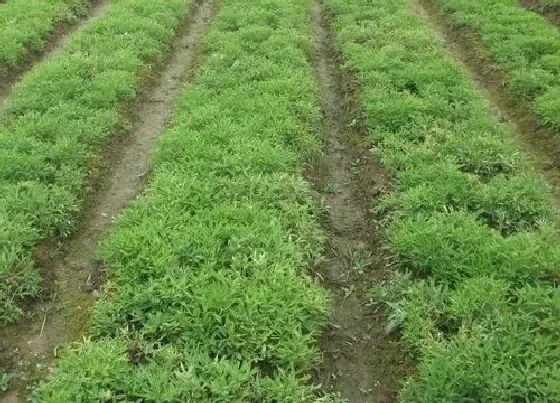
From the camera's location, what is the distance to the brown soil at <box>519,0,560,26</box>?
1473cm

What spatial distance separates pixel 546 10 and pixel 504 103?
240 inches

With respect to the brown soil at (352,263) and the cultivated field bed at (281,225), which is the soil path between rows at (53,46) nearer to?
the cultivated field bed at (281,225)

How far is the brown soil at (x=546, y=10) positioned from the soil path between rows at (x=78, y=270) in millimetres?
10106

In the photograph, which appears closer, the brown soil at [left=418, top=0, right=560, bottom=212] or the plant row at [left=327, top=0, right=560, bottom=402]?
the plant row at [left=327, top=0, right=560, bottom=402]

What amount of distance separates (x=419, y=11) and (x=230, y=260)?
1261 centimetres

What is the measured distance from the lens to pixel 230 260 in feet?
21.1

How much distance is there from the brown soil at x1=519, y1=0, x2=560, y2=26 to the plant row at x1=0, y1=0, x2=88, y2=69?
12317 millimetres

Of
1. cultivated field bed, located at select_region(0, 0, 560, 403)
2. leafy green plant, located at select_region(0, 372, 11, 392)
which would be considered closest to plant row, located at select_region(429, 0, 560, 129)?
cultivated field bed, located at select_region(0, 0, 560, 403)

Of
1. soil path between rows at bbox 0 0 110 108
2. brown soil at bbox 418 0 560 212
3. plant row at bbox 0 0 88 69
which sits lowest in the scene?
brown soil at bbox 418 0 560 212

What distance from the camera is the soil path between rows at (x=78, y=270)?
5.68 m

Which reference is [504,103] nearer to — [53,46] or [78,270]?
[78,270]

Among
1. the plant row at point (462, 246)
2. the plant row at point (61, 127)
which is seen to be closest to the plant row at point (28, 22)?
the plant row at point (61, 127)

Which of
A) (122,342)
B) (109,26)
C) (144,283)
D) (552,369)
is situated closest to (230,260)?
(144,283)

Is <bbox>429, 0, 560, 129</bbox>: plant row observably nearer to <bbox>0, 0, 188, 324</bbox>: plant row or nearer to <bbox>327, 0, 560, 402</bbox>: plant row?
<bbox>327, 0, 560, 402</bbox>: plant row
